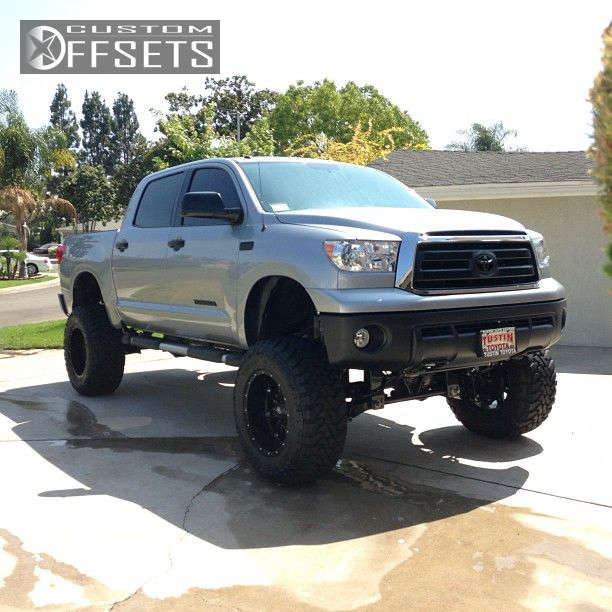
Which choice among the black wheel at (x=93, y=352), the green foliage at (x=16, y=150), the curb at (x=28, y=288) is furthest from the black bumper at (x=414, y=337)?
the green foliage at (x=16, y=150)

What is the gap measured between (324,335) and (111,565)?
179 centimetres

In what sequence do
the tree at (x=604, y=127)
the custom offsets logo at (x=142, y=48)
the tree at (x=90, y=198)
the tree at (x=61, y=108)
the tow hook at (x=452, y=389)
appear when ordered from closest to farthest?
the tree at (x=604, y=127)
the tow hook at (x=452, y=389)
the custom offsets logo at (x=142, y=48)
the tree at (x=90, y=198)
the tree at (x=61, y=108)

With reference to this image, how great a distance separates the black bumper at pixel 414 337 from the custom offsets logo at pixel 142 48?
16761 mm

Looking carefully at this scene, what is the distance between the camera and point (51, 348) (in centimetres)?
1245

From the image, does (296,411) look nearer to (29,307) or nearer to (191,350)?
(191,350)

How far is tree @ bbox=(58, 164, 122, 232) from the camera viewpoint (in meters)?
73.6

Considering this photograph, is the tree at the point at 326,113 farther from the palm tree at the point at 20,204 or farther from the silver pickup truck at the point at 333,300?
the silver pickup truck at the point at 333,300

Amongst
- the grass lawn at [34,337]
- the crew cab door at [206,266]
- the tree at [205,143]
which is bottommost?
the grass lawn at [34,337]

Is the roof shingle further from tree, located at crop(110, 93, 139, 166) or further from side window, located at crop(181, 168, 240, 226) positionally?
tree, located at crop(110, 93, 139, 166)

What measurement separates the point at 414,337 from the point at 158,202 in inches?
133

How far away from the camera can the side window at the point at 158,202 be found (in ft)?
23.4

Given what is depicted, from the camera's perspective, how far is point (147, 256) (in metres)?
7.07

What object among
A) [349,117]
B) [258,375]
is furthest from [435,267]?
[349,117]

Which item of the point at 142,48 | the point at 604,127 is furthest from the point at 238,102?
the point at 604,127
